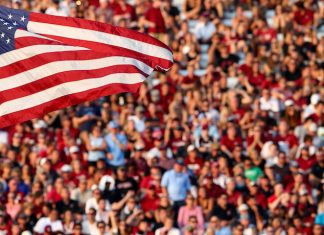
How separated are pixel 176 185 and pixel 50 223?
243 centimetres

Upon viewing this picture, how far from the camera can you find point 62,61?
49.2 feet

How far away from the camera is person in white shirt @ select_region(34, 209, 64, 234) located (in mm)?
23094

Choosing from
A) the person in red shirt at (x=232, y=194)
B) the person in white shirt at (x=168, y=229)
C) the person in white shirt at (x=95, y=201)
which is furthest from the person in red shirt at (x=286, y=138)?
the person in white shirt at (x=95, y=201)

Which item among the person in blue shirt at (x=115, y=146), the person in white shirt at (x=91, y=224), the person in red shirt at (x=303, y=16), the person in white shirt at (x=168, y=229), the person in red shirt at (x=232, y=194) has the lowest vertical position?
the person in white shirt at (x=168, y=229)

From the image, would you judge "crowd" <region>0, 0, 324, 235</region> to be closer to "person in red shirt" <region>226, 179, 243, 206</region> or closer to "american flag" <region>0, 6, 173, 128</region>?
"person in red shirt" <region>226, 179, 243, 206</region>

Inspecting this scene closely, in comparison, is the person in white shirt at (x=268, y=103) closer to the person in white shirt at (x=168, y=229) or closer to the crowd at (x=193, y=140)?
the crowd at (x=193, y=140)

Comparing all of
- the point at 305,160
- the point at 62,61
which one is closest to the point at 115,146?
the point at 305,160

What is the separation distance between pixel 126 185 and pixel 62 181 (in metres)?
1.09

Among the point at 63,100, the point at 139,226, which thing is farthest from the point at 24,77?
the point at 139,226

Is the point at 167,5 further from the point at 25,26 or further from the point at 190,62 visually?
the point at 25,26

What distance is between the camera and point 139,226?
23.3 metres

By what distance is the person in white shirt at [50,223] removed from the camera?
75.8ft

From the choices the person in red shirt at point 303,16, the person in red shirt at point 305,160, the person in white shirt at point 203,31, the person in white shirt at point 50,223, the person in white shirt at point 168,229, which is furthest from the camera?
the person in red shirt at point 303,16

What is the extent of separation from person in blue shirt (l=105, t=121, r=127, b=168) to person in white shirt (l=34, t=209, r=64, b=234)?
2.36m
